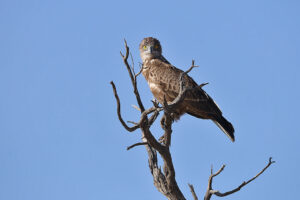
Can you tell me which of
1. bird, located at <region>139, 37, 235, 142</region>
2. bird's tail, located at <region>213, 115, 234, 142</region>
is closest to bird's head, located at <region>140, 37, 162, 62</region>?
bird, located at <region>139, 37, 235, 142</region>

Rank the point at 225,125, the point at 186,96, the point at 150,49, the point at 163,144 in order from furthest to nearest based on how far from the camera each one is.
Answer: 1. the point at 150,49
2. the point at 186,96
3. the point at 225,125
4. the point at 163,144

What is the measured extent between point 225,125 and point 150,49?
7.47ft

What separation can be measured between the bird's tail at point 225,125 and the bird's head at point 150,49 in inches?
76.4

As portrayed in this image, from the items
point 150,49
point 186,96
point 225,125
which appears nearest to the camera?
point 225,125

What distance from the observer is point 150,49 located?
28.9 ft

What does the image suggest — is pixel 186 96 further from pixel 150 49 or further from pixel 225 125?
pixel 150 49

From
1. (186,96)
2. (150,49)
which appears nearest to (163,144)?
(186,96)

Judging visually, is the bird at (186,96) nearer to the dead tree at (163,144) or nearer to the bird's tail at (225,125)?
the bird's tail at (225,125)

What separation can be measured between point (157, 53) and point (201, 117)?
1.72 metres

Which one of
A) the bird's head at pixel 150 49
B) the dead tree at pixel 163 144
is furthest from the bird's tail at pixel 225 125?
the bird's head at pixel 150 49

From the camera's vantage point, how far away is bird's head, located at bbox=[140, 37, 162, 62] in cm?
879

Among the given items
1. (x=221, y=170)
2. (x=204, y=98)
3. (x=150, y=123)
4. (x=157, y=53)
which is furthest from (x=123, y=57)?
(x=157, y=53)

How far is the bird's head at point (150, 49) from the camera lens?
879 cm

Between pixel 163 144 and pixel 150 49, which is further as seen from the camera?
pixel 150 49
